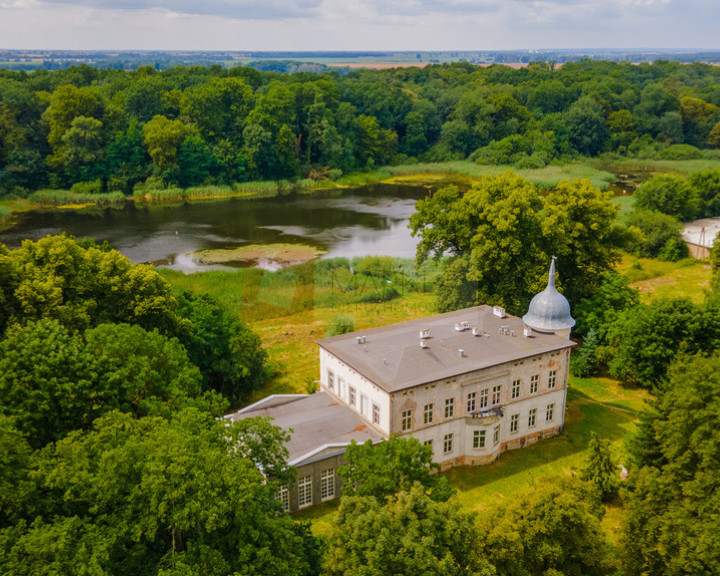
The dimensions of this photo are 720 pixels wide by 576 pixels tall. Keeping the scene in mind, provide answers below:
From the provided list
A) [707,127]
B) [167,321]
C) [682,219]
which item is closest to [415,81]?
[707,127]

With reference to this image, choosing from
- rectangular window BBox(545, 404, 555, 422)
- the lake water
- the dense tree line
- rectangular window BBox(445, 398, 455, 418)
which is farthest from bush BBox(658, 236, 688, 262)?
the dense tree line

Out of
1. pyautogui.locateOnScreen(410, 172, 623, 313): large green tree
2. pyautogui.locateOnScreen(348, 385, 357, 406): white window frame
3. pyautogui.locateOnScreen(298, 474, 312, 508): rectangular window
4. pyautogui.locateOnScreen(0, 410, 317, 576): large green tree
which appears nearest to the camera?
pyautogui.locateOnScreen(0, 410, 317, 576): large green tree

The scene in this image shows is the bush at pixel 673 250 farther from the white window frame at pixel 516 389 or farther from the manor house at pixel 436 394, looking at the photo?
the white window frame at pixel 516 389

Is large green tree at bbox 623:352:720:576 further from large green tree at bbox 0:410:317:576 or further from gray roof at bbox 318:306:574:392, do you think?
large green tree at bbox 0:410:317:576

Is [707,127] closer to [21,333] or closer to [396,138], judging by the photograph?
[396,138]

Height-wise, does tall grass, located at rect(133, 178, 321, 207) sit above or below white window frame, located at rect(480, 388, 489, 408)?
below
